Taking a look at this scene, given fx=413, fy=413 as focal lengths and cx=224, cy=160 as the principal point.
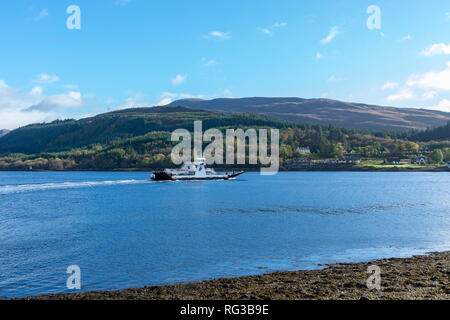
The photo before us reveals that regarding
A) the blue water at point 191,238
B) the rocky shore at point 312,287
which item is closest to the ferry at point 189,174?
the blue water at point 191,238

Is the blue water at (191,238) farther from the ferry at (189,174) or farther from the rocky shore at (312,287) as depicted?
the ferry at (189,174)

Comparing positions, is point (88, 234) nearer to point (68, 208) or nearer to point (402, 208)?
point (68, 208)

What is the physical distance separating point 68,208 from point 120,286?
44041 mm

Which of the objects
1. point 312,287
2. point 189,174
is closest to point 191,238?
point 312,287

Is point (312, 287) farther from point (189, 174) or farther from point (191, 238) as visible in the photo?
point (189, 174)

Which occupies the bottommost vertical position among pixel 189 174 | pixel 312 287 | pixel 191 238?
pixel 191 238

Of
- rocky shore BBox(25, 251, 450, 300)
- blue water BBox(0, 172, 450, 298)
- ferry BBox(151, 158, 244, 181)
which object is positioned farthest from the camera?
ferry BBox(151, 158, 244, 181)

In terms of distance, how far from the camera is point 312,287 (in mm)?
20156

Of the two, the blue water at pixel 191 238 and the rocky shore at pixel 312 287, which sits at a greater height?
the rocky shore at pixel 312 287

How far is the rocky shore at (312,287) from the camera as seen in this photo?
18.6m

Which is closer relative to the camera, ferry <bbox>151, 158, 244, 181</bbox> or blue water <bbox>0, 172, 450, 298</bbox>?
blue water <bbox>0, 172, 450, 298</bbox>

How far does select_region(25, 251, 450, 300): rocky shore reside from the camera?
18.6m

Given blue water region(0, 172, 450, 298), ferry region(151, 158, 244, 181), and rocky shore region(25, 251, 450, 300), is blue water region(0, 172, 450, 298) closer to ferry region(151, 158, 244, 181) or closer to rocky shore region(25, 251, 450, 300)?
rocky shore region(25, 251, 450, 300)

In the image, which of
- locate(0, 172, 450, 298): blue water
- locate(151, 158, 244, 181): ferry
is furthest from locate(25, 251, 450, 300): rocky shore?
locate(151, 158, 244, 181): ferry
